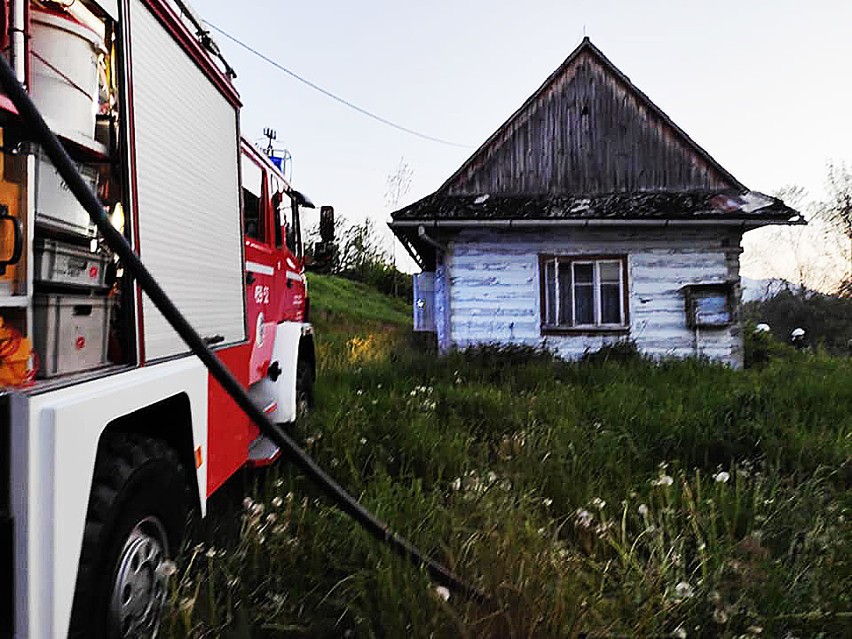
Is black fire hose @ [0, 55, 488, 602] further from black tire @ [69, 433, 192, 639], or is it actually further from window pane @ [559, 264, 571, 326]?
window pane @ [559, 264, 571, 326]

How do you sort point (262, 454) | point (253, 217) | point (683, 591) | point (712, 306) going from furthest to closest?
1. point (712, 306)
2. point (253, 217)
3. point (262, 454)
4. point (683, 591)

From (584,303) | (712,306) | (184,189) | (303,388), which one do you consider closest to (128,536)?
(184,189)

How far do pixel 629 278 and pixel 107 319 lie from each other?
34.3 ft

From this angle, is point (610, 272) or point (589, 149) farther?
point (589, 149)

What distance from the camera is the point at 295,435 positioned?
487cm

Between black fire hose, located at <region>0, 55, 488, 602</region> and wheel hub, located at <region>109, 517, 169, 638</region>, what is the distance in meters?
0.56

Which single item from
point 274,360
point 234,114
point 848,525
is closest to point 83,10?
point 234,114

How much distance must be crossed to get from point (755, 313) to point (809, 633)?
30.1 metres

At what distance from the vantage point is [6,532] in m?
1.56

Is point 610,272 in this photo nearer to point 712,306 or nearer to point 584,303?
point 584,303

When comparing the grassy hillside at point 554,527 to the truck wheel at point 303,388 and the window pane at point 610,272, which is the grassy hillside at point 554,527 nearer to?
the truck wheel at point 303,388

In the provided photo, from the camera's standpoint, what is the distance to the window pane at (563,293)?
1148 cm

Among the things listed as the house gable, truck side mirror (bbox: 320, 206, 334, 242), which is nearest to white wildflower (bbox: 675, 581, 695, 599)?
truck side mirror (bbox: 320, 206, 334, 242)

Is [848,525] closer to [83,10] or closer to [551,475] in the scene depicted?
[551,475]
